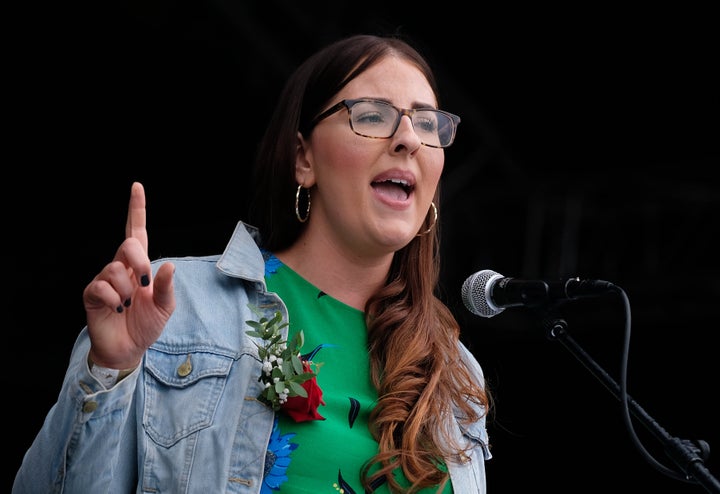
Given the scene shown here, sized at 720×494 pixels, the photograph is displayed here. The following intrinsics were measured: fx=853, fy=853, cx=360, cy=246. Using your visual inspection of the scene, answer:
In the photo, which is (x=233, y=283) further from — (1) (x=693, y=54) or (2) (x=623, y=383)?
(1) (x=693, y=54)

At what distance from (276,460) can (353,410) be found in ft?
0.74

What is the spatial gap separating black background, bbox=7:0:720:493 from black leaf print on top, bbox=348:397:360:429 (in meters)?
3.02

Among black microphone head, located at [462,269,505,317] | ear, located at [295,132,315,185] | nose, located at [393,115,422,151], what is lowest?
black microphone head, located at [462,269,505,317]

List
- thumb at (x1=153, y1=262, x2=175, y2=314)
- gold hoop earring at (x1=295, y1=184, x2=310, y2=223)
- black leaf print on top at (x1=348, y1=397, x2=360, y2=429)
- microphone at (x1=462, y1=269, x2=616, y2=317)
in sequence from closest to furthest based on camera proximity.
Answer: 1. thumb at (x1=153, y1=262, x2=175, y2=314)
2. microphone at (x1=462, y1=269, x2=616, y2=317)
3. black leaf print on top at (x1=348, y1=397, x2=360, y2=429)
4. gold hoop earring at (x1=295, y1=184, x2=310, y2=223)

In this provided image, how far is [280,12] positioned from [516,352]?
2897mm

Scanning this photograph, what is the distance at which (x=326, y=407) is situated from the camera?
1.84 meters

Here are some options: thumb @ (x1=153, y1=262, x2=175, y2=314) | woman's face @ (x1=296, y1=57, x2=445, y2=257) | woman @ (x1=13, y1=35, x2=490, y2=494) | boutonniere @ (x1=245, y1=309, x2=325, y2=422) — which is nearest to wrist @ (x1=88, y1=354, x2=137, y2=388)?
woman @ (x1=13, y1=35, x2=490, y2=494)

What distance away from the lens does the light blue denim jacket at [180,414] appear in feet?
4.89

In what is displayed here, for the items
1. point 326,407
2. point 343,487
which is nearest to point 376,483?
point 343,487

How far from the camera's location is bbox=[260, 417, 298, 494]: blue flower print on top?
67.2 inches

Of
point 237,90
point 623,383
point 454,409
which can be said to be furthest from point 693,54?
Answer: point 623,383

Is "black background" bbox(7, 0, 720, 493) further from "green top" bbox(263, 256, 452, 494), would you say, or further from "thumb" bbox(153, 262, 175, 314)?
"thumb" bbox(153, 262, 175, 314)

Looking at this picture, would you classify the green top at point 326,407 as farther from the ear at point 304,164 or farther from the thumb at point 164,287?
the thumb at point 164,287

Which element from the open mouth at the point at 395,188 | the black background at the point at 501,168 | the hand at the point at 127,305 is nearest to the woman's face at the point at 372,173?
the open mouth at the point at 395,188
